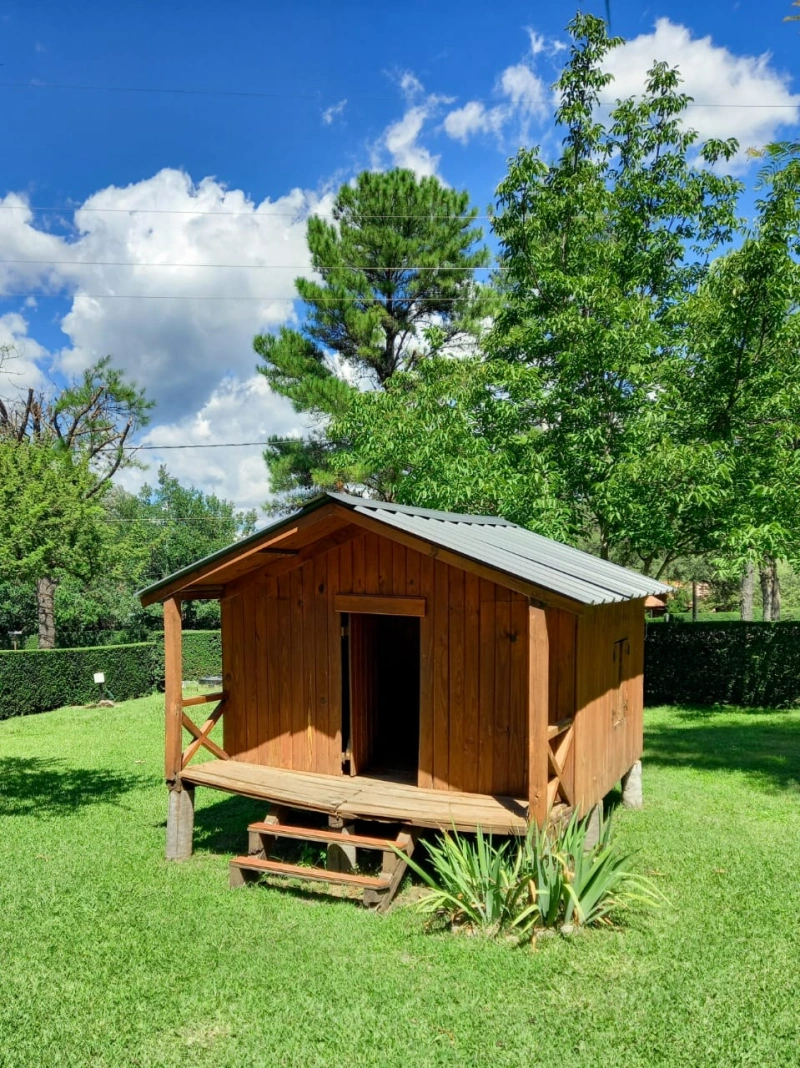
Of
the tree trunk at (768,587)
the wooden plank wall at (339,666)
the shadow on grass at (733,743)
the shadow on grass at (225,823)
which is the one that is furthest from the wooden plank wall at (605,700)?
the tree trunk at (768,587)

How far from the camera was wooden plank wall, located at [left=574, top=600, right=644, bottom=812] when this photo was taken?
6.27 meters

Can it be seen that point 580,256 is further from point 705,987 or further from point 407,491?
point 705,987

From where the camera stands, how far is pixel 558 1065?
362 centimetres

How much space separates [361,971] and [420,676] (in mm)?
2531

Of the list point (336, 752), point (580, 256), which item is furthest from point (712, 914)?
point (580, 256)

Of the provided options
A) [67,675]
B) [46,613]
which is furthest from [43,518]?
[46,613]

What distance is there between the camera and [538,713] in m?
5.29

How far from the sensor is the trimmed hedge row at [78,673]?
1591 cm

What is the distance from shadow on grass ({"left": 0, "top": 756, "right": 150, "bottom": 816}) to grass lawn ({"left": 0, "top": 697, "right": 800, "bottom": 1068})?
1.24 meters

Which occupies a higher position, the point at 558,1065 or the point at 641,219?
the point at 641,219

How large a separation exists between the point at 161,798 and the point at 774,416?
34.6ft

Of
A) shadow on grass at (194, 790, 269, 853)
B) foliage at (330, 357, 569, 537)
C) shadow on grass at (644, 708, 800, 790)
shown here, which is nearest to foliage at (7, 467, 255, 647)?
shadow on grass at (194, 790, 269, 853)

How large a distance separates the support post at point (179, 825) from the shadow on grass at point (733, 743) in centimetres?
684

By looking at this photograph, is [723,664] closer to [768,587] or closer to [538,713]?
[768,587]
